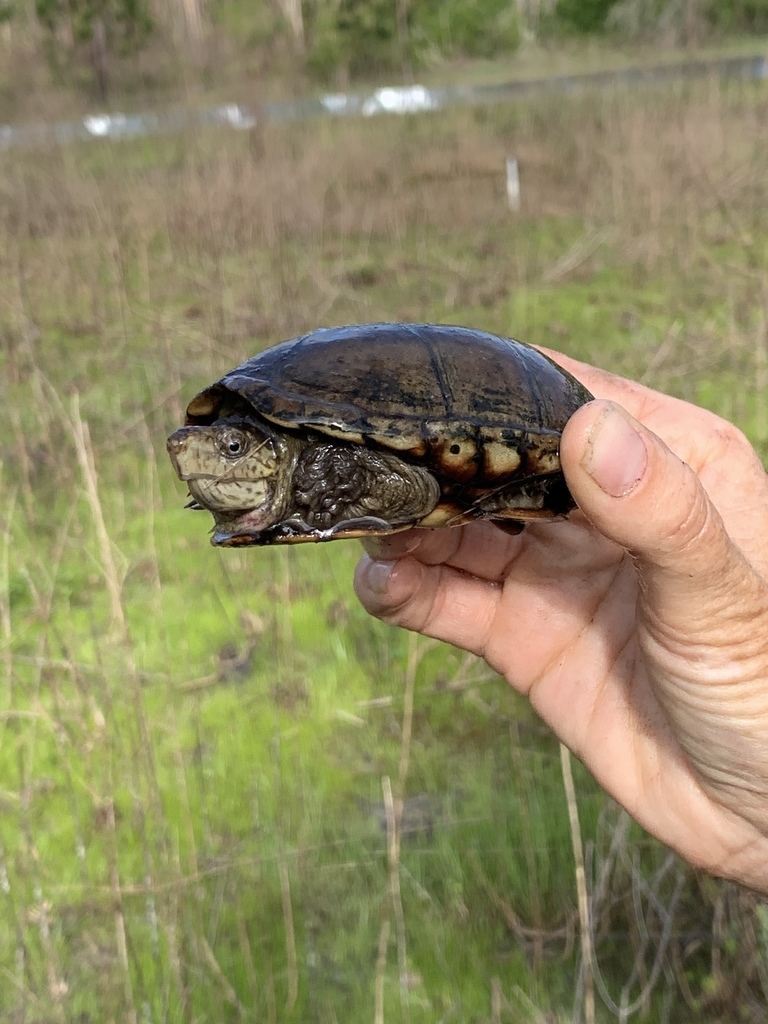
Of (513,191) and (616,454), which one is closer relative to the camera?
(616,454)

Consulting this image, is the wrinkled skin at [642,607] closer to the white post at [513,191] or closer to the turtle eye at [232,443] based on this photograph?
the turtle eye at [232,443]

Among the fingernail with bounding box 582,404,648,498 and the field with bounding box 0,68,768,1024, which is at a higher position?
the fingernail with bounding box 582,404,648,498

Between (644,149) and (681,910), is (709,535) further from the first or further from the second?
(644,149)

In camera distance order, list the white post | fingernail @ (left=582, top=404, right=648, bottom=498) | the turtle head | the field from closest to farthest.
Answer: fingernail @ (left=582, top=404, right=648, bottom=498)
the turtle head
the field
the white post

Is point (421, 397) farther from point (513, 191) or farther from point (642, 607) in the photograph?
point (513, 191)

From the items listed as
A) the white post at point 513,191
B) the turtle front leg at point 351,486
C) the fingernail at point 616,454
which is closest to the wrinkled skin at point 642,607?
the fingernail at point 616,454

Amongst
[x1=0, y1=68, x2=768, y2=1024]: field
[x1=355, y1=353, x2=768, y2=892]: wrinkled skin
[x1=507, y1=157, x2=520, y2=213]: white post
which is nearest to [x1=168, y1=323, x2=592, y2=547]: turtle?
[x1=355, y1=353, x2=768, y2=892]: wrinkled skin

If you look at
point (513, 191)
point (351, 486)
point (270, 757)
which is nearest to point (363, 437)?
point (351, 486)

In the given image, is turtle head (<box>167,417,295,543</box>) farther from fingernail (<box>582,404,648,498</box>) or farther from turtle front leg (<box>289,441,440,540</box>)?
fingernail (<box>582,404,648,498</box>)
